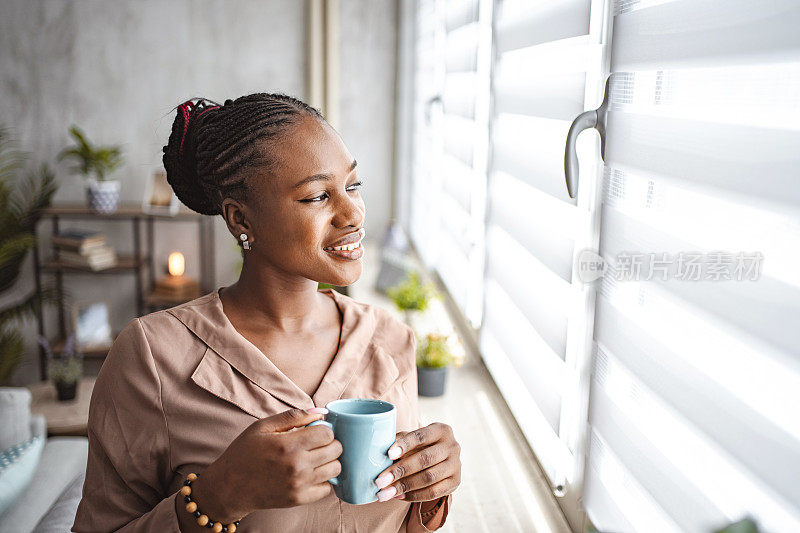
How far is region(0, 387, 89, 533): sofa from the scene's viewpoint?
177cm

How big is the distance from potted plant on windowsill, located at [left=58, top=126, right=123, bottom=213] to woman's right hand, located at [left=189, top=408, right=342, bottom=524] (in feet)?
11.7

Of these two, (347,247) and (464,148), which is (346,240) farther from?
(464,148)

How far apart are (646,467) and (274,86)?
12.9 ft

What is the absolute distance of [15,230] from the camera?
161 inches

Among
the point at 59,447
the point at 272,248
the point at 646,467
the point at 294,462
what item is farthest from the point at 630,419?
the point at 59,447

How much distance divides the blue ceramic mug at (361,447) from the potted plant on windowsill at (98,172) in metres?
3.64

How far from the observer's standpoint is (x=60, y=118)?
14.0 feet

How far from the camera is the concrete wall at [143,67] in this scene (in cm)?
419

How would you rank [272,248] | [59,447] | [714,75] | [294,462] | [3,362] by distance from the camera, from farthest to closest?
[3,362] < [59,447] < [272,248] < [294,462] < [714,75]

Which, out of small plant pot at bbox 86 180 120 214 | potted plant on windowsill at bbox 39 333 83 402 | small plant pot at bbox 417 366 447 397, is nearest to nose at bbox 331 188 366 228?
small plant pot at bbox 417 366 447 397

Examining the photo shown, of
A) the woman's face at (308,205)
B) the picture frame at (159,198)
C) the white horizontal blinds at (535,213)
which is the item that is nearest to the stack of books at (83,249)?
the picture frame at (159,198)

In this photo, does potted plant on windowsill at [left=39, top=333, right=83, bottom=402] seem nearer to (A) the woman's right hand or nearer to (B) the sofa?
(B) the sofa

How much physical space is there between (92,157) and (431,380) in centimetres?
299

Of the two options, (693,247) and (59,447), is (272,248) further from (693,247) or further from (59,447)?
(59,447)
